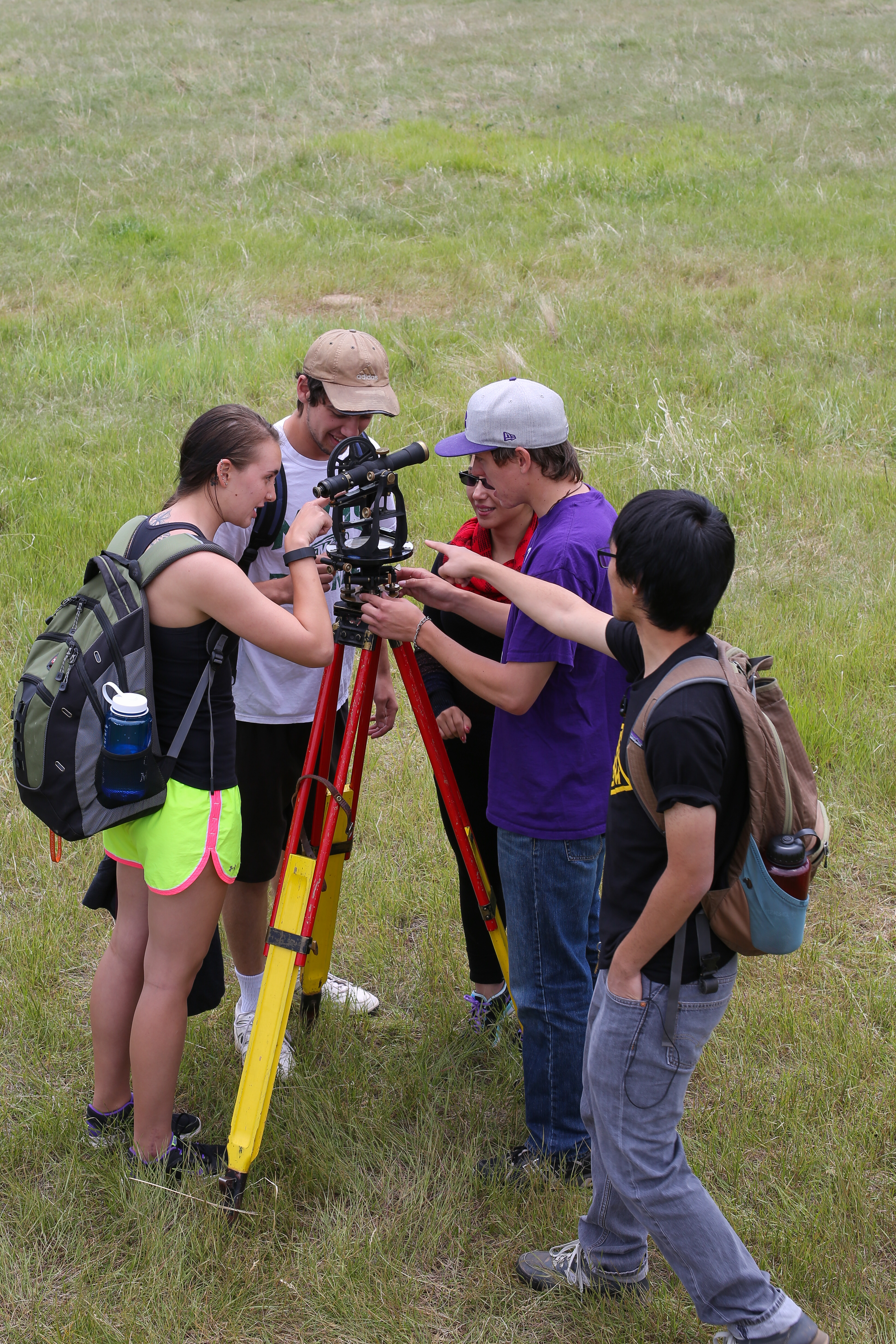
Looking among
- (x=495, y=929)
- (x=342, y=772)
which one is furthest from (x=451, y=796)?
(x=495, y=929)

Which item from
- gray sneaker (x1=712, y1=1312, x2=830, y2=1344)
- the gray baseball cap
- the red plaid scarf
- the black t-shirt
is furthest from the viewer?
the red plaid scarf

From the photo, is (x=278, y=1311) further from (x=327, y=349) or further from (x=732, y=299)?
(x=732, y=299)

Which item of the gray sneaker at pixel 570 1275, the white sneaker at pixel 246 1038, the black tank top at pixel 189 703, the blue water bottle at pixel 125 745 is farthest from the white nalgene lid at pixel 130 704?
the gray sneaker at pixel 570 1275

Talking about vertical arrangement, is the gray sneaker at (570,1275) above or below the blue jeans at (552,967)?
below

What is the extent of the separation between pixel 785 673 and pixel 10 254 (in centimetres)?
986

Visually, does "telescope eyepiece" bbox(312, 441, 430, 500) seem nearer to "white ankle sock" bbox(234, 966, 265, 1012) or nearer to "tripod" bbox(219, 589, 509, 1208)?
"tripod" bbox(219, 589, 509, 1208)

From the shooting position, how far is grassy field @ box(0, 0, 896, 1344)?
2.60 meters

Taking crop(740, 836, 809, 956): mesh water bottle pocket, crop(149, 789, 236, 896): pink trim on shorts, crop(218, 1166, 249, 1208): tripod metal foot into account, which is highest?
crop(740, 836, 809, 956): mesh water bottle pocket

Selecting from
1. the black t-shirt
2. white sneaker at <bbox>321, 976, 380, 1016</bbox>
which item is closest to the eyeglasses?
the black t-shirt

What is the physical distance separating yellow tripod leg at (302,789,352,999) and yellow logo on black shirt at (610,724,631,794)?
2.83 feet

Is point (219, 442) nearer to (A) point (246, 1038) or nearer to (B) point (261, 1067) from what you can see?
(B) point (261, 1067)

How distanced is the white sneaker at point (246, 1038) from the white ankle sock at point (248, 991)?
11 mm

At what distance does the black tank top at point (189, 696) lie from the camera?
2.48m

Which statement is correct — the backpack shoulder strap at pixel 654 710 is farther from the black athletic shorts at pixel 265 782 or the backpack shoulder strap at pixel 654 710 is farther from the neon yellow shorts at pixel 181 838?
the black athletic shorts at pixel 265 782
